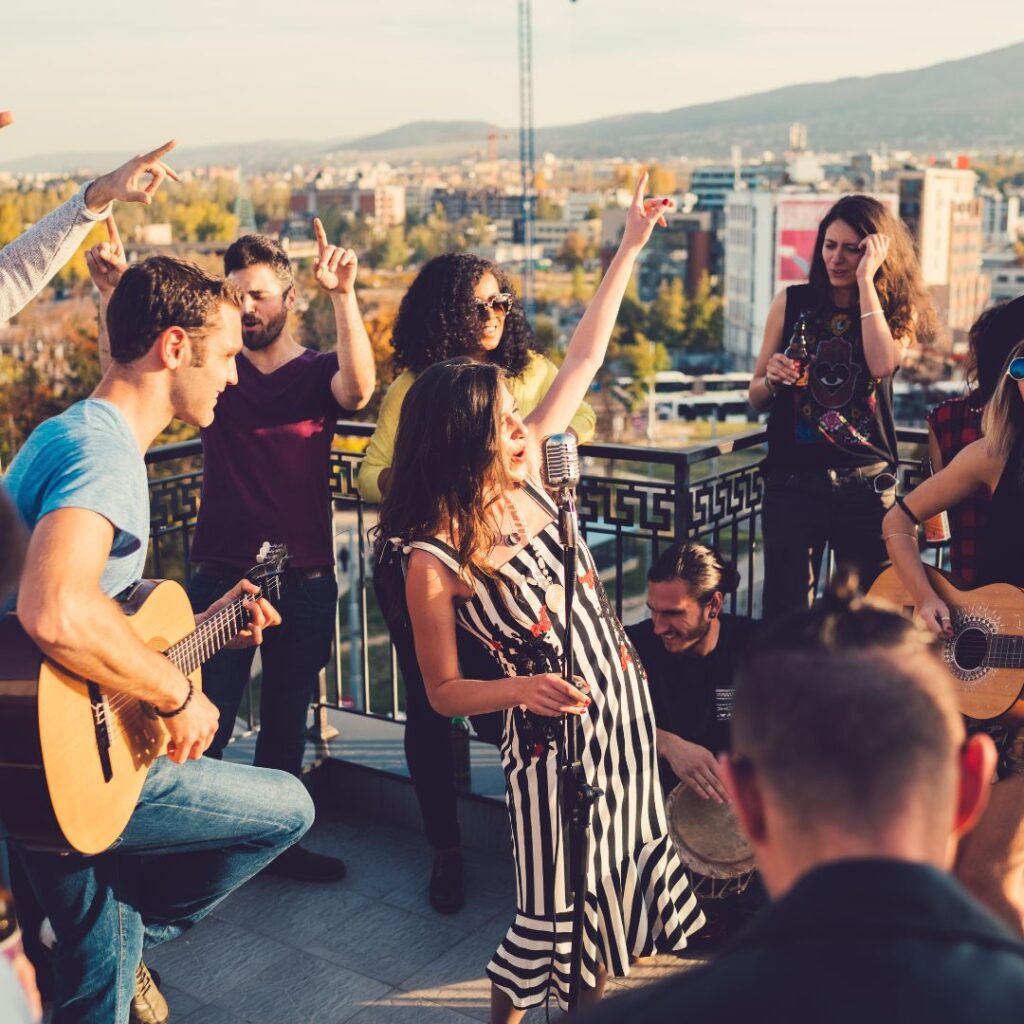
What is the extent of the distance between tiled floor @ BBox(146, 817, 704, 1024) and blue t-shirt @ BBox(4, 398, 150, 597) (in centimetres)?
142

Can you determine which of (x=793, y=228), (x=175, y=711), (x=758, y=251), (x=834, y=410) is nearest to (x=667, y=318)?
(x=758, y=251)

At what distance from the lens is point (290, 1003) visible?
11.6 ft

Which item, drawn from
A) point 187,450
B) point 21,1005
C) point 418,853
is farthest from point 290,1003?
point 21,1005

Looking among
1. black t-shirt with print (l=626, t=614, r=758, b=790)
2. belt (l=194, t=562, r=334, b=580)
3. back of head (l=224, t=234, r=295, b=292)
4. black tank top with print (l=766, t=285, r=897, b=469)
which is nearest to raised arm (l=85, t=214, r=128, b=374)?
back of head (l=224, t=234, r=295, b=292)

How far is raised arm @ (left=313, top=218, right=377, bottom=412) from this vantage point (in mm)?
3916

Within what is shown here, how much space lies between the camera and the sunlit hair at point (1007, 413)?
3.43 meters

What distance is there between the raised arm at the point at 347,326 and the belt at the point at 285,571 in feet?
1.74

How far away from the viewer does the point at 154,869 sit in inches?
125

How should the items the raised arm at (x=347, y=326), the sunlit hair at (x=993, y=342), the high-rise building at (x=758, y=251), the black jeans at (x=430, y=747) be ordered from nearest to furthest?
the sunlit hair at (x=993, y=342) → the black jeans at (x=430, y=747) → the raised arm at (x=347, y=326) → the high-rise building at (x=758, y=251)

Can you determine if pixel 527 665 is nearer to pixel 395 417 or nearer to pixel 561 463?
pixel 561 463

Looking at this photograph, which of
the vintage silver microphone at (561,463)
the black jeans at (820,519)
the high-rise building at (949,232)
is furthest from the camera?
the high-rise building at (949,232)

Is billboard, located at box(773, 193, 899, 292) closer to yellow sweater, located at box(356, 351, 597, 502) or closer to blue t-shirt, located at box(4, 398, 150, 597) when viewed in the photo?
yellow sweater, located at box(356, 351, 597, 502)

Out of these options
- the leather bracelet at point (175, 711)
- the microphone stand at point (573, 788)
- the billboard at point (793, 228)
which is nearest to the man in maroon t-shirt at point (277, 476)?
the leather bracelet at point (175, 711)

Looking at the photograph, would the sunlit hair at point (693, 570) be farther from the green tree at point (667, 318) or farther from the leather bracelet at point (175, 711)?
the green tree at point (667, 318)
